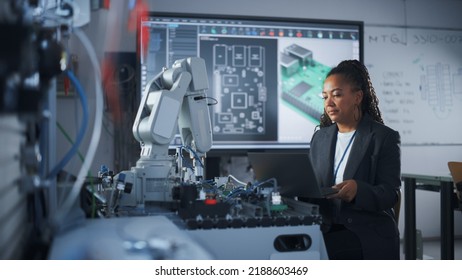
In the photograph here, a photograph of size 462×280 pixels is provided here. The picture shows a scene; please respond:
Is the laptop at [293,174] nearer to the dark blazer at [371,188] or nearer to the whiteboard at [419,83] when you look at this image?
the dark blazer at [371,188]

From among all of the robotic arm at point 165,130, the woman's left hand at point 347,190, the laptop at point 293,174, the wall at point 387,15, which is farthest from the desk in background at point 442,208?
the robotic arm at point 165,130

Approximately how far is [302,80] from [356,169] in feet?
5.19

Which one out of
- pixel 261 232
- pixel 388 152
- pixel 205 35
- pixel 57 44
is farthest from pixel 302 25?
pixel 57 44

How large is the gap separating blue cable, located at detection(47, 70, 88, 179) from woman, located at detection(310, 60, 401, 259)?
88cm

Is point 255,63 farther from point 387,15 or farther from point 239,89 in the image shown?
point 387,15

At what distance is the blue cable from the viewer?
931mm

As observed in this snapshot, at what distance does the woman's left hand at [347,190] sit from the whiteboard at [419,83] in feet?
7.45

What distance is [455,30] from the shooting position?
392 centimetres

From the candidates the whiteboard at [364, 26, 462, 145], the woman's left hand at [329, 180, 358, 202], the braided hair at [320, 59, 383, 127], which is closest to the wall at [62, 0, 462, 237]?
the whiteboard at [364, 26, 462, 145]

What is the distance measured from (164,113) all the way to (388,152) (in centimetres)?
82
